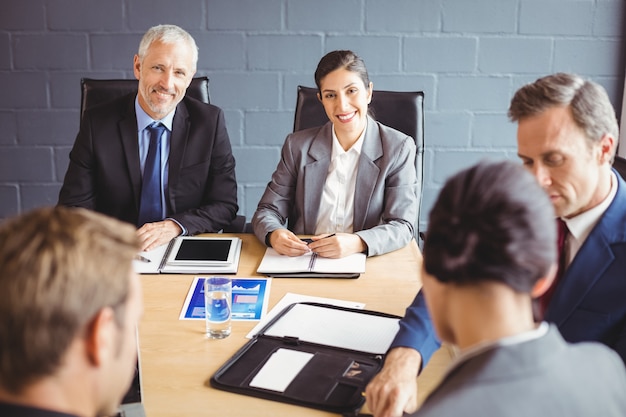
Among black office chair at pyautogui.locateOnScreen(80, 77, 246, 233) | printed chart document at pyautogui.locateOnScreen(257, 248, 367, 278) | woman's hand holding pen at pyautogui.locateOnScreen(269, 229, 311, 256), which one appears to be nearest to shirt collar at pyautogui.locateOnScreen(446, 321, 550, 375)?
printed chart document at pyautogui.locateOnScreen(257, 248, 367, 278)

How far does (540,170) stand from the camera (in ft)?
4.54

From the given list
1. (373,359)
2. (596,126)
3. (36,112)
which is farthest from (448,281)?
(36,112)

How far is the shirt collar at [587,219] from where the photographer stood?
1398mm

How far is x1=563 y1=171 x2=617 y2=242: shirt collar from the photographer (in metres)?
1.40

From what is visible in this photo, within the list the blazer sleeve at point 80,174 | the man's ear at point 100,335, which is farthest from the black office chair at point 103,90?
the man's ear at point 100,335

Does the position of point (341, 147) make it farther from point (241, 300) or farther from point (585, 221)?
point (585, 221)

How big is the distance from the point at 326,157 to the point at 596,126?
1.08 meters

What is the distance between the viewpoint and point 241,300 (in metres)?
1.66

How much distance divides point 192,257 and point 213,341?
480mm

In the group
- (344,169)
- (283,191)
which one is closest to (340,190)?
(344,169)

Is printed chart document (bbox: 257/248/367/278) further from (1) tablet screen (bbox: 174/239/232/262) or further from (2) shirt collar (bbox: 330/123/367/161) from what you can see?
(2) shirt collar (bbox: 330/123/367/161)

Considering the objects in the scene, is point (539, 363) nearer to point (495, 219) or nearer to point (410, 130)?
point (495, 219)

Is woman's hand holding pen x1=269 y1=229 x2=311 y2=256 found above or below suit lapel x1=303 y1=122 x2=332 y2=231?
below

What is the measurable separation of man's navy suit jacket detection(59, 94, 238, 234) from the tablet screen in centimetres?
29
